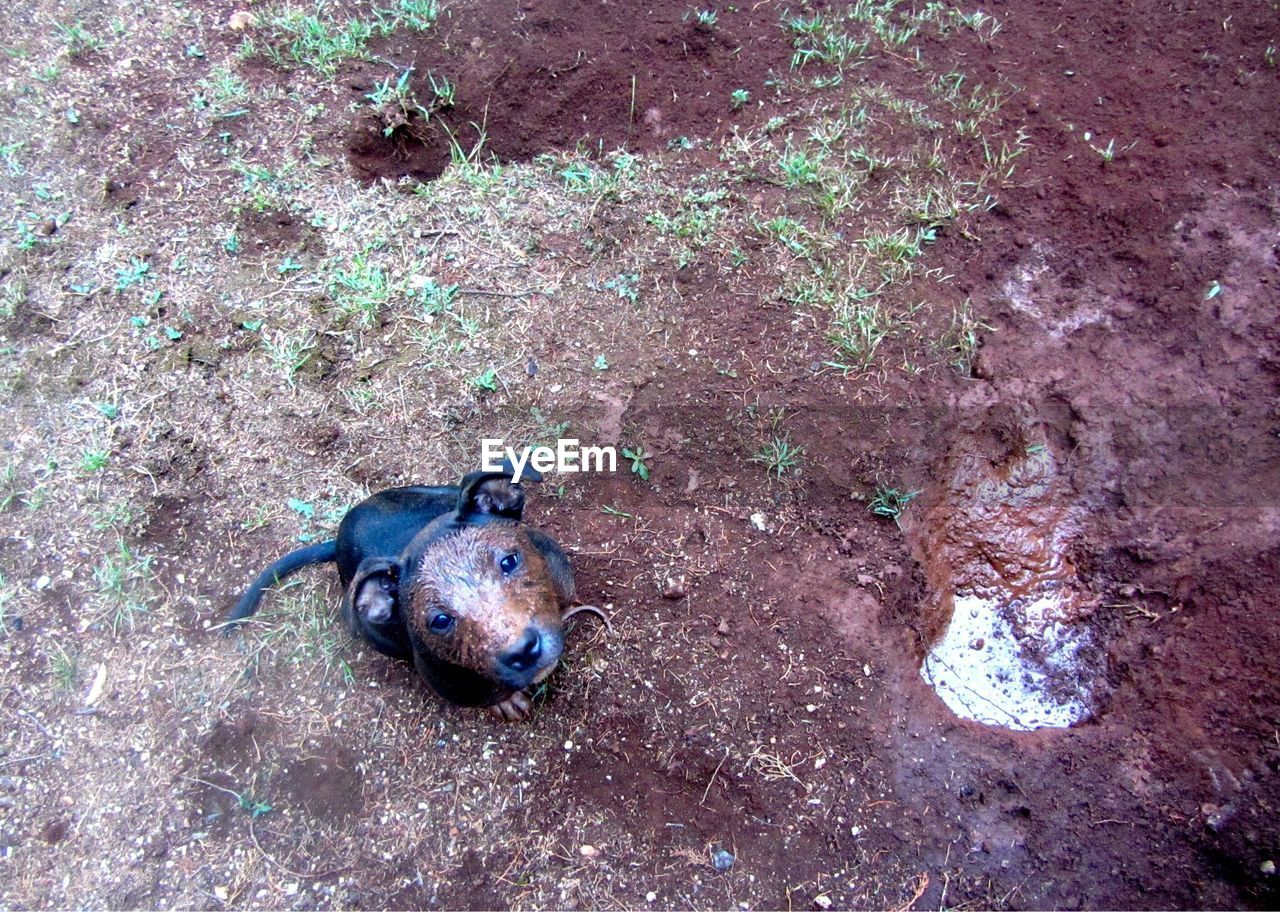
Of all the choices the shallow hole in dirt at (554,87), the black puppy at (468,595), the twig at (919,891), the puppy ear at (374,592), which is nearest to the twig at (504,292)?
the shallow hole in dirt at (554,87)

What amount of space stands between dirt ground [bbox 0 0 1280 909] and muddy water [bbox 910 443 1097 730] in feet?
0.23

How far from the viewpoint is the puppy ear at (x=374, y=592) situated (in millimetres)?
2480

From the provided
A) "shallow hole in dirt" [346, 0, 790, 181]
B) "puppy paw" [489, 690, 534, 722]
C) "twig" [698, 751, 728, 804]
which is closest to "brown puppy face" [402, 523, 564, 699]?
"puppy paw" [489, 690, 534, 722]

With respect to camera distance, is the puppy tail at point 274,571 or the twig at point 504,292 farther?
the twig at point 504,292

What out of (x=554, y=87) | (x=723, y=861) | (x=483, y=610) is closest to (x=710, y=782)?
(x=723, y=861)

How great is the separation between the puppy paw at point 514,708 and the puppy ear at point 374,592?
24.3 inches

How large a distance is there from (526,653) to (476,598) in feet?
0.78

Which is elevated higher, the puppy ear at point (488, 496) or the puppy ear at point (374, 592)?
the puppy ear at point (488, 496)

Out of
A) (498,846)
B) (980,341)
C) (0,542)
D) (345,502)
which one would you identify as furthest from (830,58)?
(0,542)

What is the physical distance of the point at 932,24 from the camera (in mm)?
4520

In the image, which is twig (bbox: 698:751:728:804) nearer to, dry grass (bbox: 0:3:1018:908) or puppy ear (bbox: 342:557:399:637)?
dry grass (bbox: 0:3:1018:908)

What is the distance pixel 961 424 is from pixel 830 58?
2.44 m

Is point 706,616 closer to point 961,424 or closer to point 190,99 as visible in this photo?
point 961,424

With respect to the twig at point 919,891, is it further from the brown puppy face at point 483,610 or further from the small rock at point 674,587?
the brown puppy face at point 483,610
